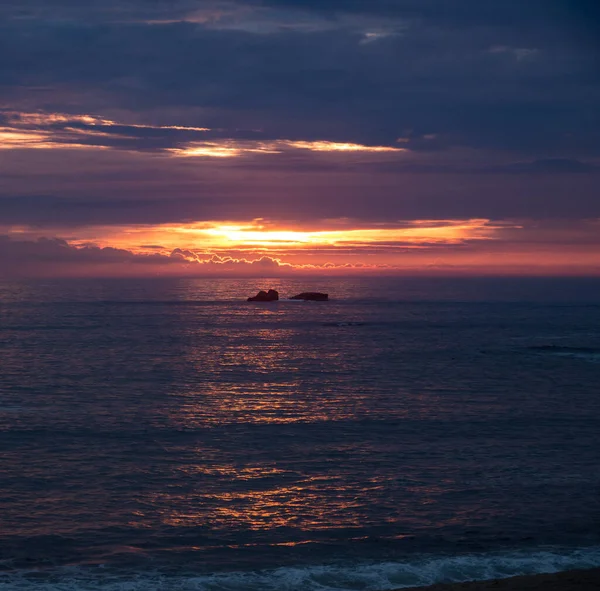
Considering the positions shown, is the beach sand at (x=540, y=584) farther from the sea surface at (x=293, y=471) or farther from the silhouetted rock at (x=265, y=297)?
the silhouetted rock at (x=265, y=297)

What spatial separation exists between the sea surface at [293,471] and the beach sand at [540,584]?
97 cm

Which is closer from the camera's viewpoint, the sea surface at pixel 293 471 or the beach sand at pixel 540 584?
the beach sand at pixel 540 584

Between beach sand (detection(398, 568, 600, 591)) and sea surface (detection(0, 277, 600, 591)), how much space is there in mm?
972

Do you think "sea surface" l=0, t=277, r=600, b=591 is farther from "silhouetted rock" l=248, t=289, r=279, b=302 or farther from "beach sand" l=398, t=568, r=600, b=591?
"silhouetted rock" l=248, t=289, r=279, b=302

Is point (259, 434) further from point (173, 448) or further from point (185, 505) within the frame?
point (185, 505)

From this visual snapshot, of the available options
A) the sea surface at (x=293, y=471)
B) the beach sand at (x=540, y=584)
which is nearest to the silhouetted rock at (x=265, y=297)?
the sea surface at (x=293, y=471)

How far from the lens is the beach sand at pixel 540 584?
18047mm

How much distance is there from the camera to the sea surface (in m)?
20.8

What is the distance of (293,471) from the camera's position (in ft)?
99.0

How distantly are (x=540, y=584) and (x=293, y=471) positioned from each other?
1330 cm

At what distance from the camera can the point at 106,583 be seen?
1927 centimetres

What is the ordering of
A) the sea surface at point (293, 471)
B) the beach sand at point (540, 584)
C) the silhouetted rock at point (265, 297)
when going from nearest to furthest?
the beach sand at point (540, 584) → the sea surface at point (293, 471) → the silhouetted rock at point (265, 297)

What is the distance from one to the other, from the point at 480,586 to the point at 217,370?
4803 cm

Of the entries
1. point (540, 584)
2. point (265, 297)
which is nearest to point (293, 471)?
point (540, 584)
